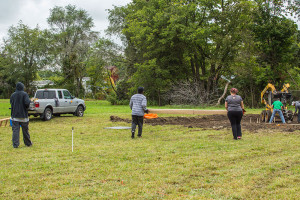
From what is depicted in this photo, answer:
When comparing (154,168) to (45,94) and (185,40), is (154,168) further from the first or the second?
(185,40)

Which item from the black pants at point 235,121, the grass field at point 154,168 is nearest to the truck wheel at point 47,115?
the grass field at point 154,168

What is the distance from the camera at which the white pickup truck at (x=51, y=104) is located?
18836 mm

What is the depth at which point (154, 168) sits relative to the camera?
6.87 meters

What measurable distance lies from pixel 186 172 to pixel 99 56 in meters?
37.2

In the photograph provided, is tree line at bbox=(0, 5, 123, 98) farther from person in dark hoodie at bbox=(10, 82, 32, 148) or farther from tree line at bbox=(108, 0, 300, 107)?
person in dark hoodie at bbox=(10, 82, 32, 148)

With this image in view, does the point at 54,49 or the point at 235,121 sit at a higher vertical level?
the point at 54,49

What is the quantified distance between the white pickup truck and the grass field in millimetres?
7856

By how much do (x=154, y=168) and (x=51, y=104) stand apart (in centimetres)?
1430

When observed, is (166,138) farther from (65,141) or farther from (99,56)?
(99,56)

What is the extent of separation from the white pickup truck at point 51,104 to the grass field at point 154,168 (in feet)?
25.8

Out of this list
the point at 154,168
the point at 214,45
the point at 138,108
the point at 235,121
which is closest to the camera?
the point at 154,168

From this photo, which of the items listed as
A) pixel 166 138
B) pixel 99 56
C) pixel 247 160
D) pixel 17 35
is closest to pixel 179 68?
pixel 99 56

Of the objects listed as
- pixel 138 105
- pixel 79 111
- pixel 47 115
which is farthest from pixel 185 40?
pixel 138 105

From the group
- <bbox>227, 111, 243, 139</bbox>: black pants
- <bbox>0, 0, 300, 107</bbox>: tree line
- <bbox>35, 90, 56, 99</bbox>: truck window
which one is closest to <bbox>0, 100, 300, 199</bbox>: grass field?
<bbox>227, 111, 243, 139</bbox>: black pants
